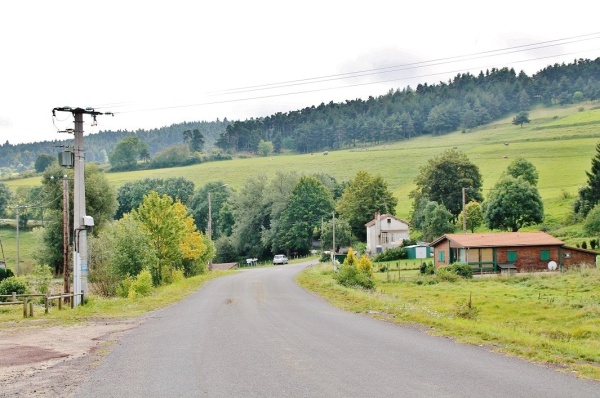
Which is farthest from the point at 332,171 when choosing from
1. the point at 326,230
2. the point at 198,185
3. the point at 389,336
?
the point at 389,336

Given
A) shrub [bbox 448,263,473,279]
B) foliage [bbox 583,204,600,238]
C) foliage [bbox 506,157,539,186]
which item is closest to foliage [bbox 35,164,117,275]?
shrub [bbox 448,263,473,279]

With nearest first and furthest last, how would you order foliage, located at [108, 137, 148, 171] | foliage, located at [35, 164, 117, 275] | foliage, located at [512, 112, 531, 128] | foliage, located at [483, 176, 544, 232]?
foliage, located at [35, 164, 117, 275] → foliage, located at [483, 176, 544, 232] → foliage, located at [512, 112, 531, 128] → foliage, located at [108, 137, 148, 171]

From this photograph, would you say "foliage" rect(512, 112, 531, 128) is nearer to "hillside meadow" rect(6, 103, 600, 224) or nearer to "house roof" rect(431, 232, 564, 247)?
"hillside meadow" rect(6, 103, 600, 224)

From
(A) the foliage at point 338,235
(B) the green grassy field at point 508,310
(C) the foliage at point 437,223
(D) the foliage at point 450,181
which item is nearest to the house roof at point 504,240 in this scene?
(B) the green grassy field at point 508,310

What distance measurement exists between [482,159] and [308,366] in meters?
122

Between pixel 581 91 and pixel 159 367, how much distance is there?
201 meters

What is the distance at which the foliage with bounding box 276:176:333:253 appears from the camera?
9438 centimetres

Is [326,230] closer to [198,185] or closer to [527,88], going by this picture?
[198,185]

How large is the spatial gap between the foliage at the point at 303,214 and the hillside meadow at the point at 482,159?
1460cm

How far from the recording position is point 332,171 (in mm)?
138625

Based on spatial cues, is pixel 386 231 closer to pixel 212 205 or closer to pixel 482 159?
pixel 212 205

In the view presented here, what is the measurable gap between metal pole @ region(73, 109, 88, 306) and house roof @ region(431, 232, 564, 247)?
37.8 metres

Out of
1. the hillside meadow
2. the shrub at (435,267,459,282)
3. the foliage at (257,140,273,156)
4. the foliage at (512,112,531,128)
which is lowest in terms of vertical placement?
the shrub at (435,267,459,282)

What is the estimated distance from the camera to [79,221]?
27594 mm
